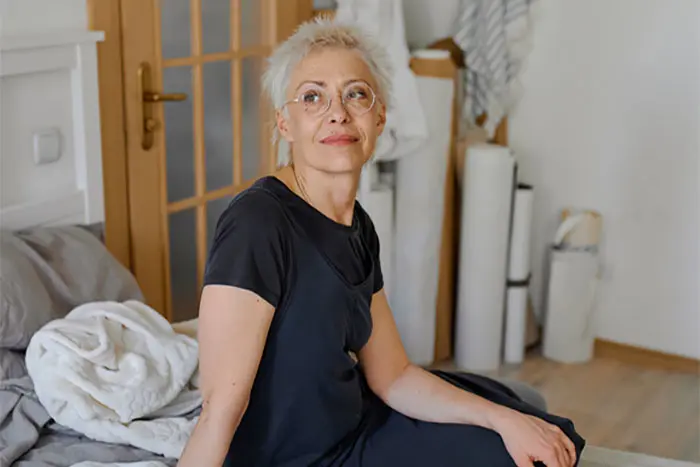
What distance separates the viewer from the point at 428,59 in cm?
307

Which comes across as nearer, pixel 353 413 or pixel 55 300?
pixel 353 413

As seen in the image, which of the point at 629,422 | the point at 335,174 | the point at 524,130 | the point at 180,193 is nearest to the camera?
the point at 335,174

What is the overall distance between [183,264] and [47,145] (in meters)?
0.70

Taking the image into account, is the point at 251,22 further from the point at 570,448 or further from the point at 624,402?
the point at 570,448

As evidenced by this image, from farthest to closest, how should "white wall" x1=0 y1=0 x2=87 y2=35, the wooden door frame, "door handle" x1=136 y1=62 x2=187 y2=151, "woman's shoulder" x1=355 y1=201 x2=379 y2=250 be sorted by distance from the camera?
1. "door handle" x1=136 y1=62 x2=187 y2=151
2. the wooden door frame
3. "white wall" x1=0 y1=0 x2=87 y2=35
4. "woman's shoulder" x1=355 y1=201 x2=379 y2=250

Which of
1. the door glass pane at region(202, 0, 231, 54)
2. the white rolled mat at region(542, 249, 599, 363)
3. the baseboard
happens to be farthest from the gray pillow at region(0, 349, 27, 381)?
the baseboard

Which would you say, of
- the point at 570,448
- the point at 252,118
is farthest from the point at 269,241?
the point at 252,118

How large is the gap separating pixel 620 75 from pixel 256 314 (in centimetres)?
232

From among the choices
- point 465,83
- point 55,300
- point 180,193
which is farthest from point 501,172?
point 55,300

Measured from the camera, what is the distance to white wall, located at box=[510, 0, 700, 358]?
318cm

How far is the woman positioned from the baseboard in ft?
6.27

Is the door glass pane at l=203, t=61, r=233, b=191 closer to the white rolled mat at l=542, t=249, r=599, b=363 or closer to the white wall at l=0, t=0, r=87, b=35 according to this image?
the white wall at l=0, t=0, r=87, b=35

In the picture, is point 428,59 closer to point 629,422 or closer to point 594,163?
point 594,163

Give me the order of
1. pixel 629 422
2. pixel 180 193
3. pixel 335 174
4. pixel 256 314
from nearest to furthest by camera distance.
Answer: pixel 256 314
pixel 335 174
pixel 180 193
pixel 629 422
